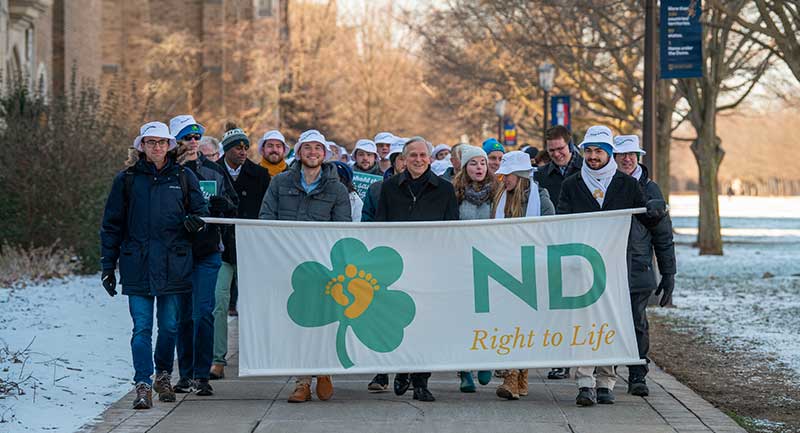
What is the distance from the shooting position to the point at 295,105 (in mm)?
59531

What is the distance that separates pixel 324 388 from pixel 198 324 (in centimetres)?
110

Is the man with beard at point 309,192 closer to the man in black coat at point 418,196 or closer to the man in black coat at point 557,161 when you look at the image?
the man in black coat at point 418,196

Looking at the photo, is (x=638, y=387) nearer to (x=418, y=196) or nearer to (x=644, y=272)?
(x=644, y=272)

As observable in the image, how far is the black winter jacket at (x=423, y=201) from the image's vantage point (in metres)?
9.96

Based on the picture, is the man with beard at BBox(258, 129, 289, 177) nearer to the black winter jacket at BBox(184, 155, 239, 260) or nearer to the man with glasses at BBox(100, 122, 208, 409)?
the black winter jacket at BBox(184, 155, 239, 260)

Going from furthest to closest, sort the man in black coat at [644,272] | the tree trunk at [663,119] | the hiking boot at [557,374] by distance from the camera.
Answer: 1. the tree trunk at [663,119]
2. the hiking boot at [557,374]
3. the man in black coat at [644,272]

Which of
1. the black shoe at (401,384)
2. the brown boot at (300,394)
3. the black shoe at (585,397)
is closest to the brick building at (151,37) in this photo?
the black shoe at (401,384)

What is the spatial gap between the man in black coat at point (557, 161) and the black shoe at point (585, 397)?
248cm

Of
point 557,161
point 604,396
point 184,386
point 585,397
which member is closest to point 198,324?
point 184,386

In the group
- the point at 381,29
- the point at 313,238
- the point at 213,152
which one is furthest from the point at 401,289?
the point at 381,29

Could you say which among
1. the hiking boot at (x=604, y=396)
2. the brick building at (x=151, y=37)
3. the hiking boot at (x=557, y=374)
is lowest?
the hiking boot at (x=557, y=374)

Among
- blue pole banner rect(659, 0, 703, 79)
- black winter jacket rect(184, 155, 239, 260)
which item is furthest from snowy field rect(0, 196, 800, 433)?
blue pole banner rect(659, 0, 703, 79)

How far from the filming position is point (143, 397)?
9.08 m

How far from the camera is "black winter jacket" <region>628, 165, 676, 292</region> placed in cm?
994
